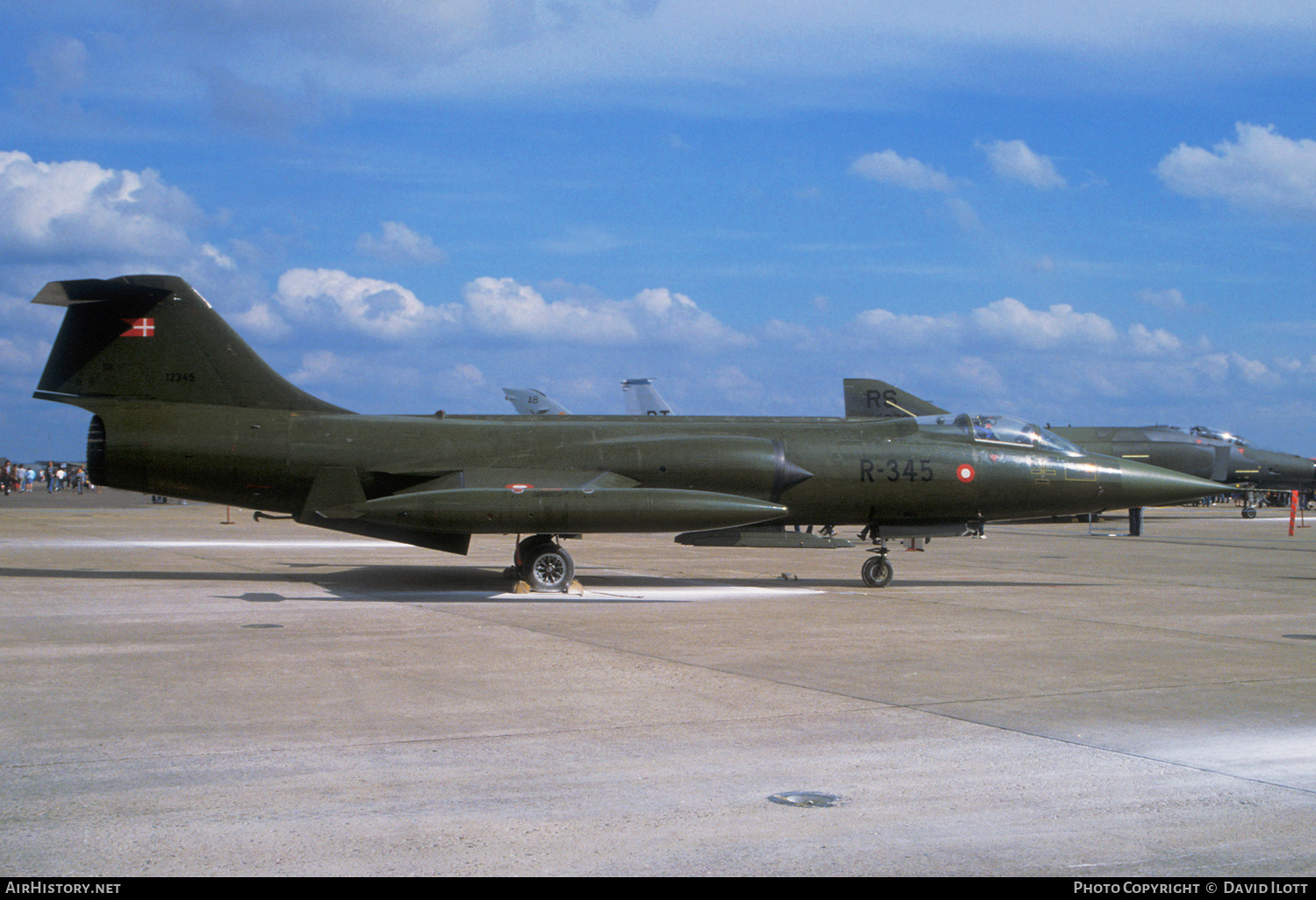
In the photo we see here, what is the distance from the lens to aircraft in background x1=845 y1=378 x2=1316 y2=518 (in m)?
34.3

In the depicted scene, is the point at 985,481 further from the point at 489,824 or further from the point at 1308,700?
the point at 489,824

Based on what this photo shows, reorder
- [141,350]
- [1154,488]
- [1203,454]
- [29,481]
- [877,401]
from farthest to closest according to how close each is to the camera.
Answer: [29,481]
[1203,454]
[877,401]
[1154,488]
[141,350]

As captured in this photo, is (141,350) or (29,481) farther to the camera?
(29,481)

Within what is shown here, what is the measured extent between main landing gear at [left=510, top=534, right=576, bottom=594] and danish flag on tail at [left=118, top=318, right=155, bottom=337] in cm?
584

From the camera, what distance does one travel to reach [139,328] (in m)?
15.5

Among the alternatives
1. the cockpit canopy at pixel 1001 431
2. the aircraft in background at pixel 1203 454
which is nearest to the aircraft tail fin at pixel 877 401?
the aircraft in background at pixel 1203 454

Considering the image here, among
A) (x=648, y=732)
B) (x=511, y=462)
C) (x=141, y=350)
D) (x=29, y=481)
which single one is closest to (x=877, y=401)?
(x=511, y=462)

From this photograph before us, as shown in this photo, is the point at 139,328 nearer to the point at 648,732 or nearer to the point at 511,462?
the point at 511,462

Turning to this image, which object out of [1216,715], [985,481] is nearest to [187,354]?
[985,481]

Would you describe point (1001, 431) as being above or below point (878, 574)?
above

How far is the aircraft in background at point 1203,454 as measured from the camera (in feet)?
112

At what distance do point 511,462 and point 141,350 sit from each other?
5.15 meters

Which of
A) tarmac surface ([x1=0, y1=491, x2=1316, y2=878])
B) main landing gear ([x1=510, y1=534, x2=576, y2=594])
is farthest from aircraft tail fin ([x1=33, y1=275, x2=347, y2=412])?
main landing gear ([x1=510, y1=534, x2=576, y2=594])

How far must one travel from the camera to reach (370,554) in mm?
22672
